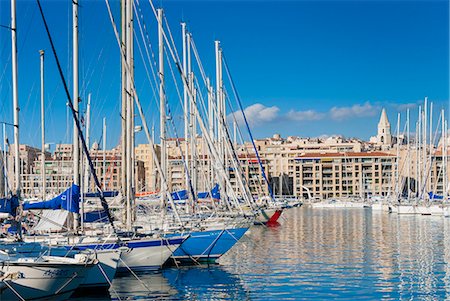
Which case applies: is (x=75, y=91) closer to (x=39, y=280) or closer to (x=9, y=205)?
(x=9, y=205)

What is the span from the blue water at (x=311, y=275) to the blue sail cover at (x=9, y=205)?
4.17 metres

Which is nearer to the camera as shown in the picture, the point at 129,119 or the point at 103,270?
the point at 103,270

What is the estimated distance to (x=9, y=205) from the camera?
72.6 ft

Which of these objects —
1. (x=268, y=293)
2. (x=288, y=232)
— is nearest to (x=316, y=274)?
(x=268, y=293)

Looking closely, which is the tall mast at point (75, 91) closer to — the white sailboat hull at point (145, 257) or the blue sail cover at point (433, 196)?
the white sailboat hull at point (145, 257)

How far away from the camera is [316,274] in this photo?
27.8m

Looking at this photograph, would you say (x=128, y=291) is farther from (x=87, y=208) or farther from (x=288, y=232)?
(x=288, y=232)

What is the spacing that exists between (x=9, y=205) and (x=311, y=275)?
11.9 m

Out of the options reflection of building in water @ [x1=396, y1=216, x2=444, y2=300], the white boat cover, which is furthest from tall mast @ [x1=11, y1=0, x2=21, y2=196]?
reflection of building in water @ [x1=396, y1=216, x2=444, y2=300]

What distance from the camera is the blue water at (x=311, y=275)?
23.4m

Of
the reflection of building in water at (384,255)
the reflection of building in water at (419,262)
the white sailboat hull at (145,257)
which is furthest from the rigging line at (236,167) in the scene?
the white sailboat hull at (145,257)

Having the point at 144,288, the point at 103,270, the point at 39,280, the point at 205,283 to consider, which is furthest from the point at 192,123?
the point at 39,280

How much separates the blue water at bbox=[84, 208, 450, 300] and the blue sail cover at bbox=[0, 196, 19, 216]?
417 centimetres

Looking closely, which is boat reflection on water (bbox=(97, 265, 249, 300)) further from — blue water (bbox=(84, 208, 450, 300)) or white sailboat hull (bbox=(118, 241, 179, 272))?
white sailboat hull (bbox=(118, 241, 179, 272))
